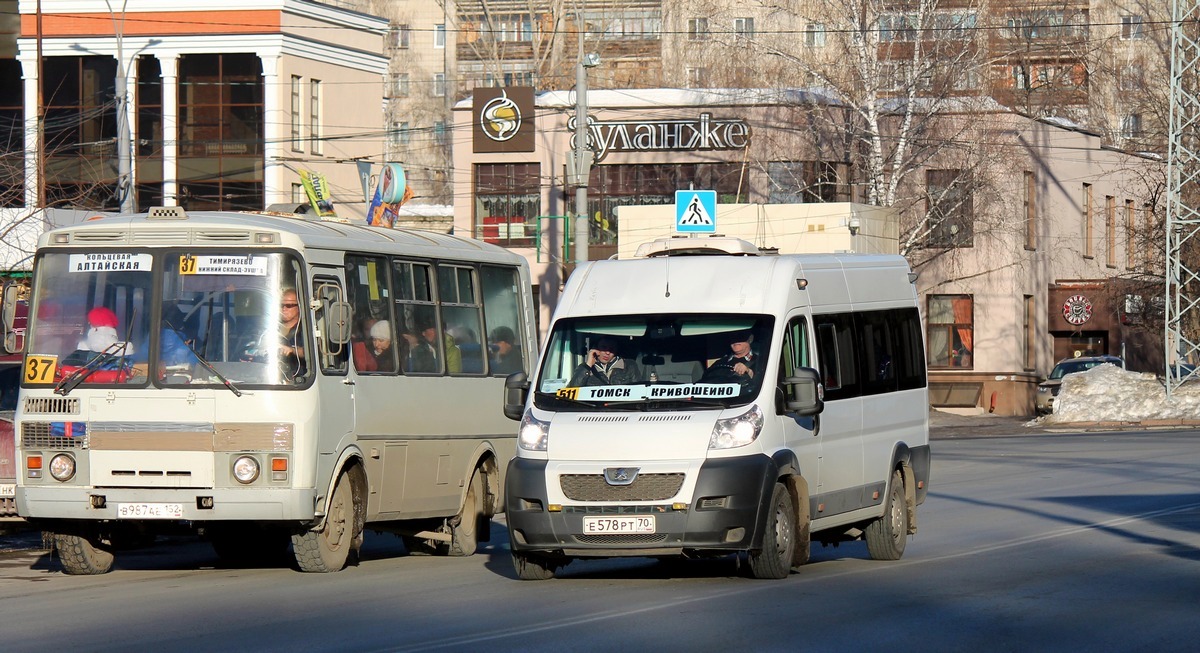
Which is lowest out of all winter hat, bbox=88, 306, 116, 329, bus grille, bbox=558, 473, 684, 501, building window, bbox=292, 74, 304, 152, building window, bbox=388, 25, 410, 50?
bus grille, bbox=558, 473, 684, 501

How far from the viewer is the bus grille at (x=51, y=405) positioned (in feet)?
47.2

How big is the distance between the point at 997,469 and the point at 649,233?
2286 centimetres

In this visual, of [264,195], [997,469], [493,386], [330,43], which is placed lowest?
[997,469]

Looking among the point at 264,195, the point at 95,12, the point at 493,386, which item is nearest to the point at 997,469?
the point at 493,386

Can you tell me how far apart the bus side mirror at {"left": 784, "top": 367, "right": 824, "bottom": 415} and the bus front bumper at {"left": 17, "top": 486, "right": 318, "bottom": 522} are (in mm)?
3785

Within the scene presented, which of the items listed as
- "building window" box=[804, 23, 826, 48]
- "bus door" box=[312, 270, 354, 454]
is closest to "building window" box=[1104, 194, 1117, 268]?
"building window" box=[804, 23, 826, 48]

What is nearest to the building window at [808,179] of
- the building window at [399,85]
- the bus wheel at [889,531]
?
the bus wheel at [889,531]

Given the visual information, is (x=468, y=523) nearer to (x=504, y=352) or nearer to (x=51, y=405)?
(x=504, y=352)

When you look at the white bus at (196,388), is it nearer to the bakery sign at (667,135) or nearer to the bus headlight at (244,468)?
the bus headlight at (244,468)

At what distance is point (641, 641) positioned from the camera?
10391 millimetres

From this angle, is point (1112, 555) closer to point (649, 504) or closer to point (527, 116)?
point (649, 504)

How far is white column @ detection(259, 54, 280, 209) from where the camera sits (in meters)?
57.1

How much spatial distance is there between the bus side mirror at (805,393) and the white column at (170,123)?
4594 centimetres

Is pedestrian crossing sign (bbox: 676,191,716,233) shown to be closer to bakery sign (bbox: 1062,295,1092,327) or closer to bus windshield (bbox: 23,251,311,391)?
bus windshield (bbox: 23,251,311,391)
